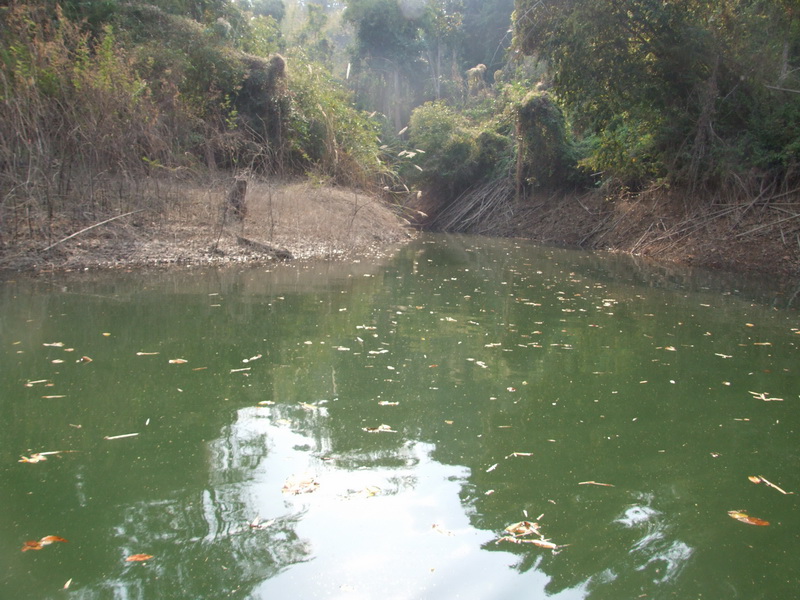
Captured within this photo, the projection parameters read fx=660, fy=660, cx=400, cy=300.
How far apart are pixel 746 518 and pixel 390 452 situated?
1875 mm

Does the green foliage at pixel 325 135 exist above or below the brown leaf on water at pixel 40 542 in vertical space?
above

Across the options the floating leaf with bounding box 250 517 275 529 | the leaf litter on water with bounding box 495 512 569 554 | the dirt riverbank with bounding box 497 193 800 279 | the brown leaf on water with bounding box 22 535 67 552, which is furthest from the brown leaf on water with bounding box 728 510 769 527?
the dirt riverbank with bounding box 497 193 800 279

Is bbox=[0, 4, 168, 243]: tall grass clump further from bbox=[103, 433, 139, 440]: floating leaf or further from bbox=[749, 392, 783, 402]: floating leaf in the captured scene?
bbox=[749, 392, 783, 402]: floating leaf

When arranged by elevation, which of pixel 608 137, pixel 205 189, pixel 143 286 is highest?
pixel 608 137

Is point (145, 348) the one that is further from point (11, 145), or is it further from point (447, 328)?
point (11, 145)

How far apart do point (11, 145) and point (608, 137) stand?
13.1 meters

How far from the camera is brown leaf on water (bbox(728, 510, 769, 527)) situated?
3.14 m

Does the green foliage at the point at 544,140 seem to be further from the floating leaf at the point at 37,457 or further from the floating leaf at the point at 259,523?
the floating leaf at the point at 259,523

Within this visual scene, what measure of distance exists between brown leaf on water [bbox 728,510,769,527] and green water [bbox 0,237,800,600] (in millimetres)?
44

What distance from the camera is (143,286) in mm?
9039

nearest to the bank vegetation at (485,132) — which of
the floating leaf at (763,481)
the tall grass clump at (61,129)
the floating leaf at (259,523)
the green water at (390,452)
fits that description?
the tall grass clump at (61,129)

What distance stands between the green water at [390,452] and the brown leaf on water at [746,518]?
0.15ft

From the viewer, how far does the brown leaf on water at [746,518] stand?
3.14m

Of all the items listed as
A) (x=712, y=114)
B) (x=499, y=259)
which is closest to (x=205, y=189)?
(x=499, y=259)
